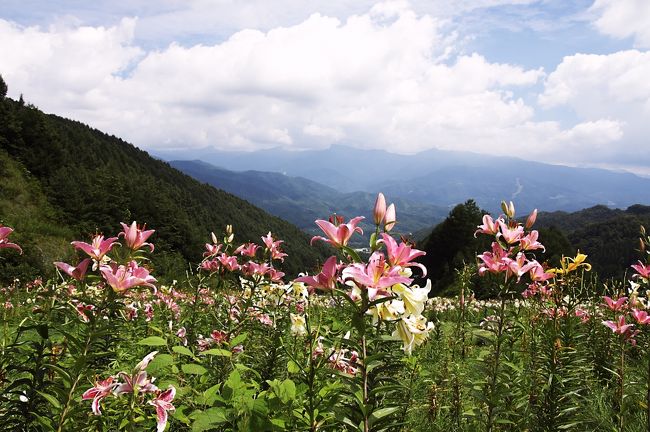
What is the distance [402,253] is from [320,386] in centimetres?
138

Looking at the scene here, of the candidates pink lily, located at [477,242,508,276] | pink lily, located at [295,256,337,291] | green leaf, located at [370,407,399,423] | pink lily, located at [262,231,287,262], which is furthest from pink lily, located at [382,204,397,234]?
pink lily, located at [262,231,287,262]

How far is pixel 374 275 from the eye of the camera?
1.62m

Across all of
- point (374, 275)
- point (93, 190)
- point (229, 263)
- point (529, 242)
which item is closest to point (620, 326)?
point (529, 242)

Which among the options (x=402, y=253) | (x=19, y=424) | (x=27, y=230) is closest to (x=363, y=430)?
(x=402, y=253)

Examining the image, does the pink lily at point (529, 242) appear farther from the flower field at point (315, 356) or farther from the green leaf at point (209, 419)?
the green leaf at point (209, 419)

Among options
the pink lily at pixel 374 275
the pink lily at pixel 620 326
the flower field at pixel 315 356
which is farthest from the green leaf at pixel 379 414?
the pink lily at pixel 620 326

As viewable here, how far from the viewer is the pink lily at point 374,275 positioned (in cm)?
154

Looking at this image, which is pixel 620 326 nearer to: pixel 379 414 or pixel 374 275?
pixel 379 414

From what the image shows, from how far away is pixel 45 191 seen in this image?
3491cm

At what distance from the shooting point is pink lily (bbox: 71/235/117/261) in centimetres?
200

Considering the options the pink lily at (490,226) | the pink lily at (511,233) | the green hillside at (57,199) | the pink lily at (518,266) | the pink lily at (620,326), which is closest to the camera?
the pink lily at (518,266)

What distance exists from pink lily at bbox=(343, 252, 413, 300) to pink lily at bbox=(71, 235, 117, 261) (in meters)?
1.29

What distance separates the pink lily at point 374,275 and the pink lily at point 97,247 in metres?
1.29

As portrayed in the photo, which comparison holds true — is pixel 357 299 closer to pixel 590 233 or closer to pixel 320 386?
pixel 320 386
